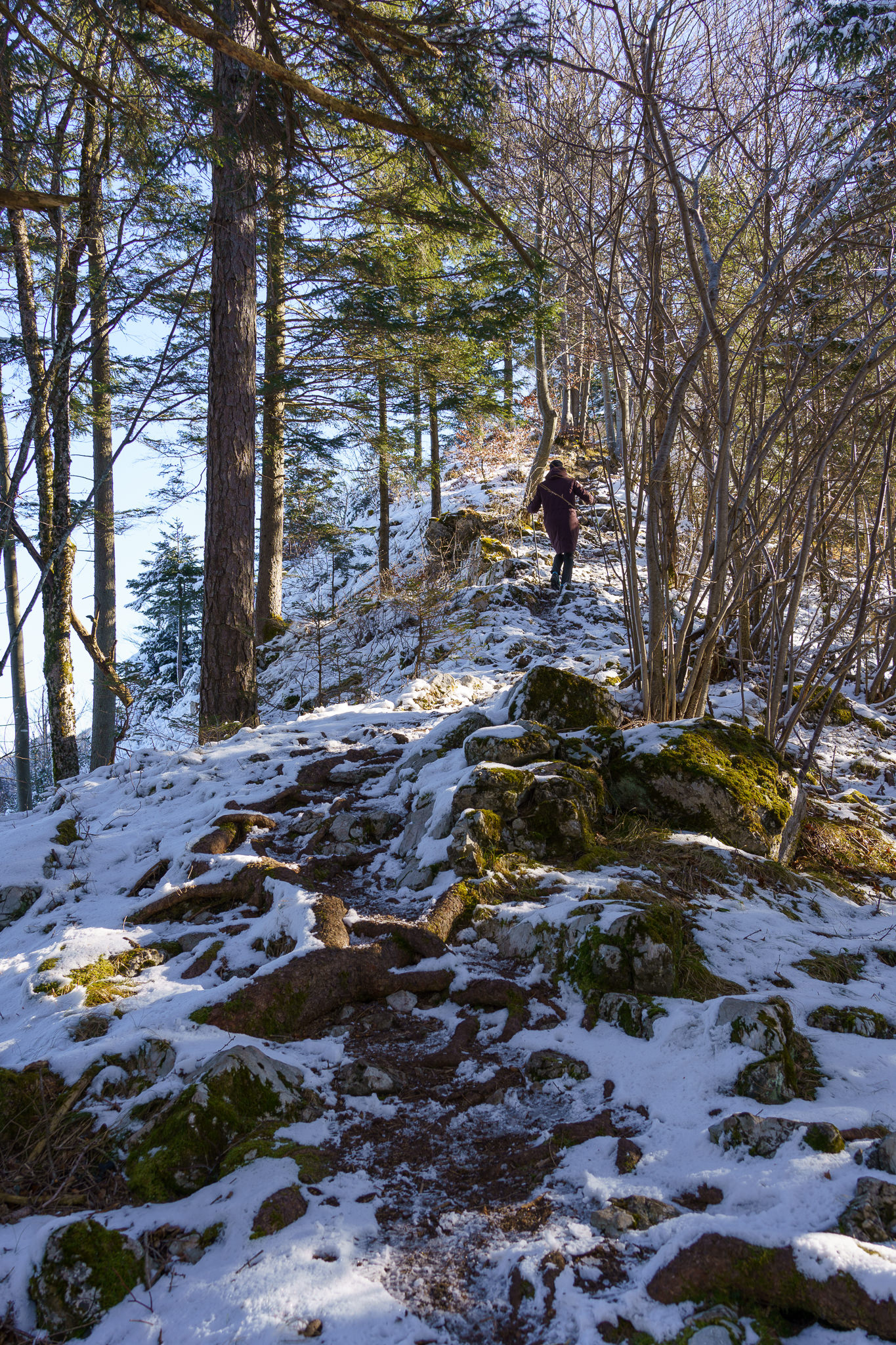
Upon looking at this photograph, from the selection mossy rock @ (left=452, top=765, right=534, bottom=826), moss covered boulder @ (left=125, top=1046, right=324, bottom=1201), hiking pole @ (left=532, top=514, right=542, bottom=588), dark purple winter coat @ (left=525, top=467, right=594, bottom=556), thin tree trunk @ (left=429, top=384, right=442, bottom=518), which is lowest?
moss covered boulder @ (left=125, top=1046, right=324, bottom=1201)

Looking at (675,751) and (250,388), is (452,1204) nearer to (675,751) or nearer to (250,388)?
(675,751)

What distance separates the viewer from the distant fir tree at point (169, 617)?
2019 cm

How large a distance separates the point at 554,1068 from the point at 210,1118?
109 cm

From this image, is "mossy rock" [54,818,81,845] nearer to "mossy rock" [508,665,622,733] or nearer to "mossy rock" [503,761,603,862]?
"mossy rock" [503,761,603,862]

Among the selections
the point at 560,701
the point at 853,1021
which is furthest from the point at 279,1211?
the point at 560,701

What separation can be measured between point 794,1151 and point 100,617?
33.8 feet

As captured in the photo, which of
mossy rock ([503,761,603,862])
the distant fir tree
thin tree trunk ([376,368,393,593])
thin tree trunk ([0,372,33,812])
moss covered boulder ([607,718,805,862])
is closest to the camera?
mossy rock ([503,761,603,862])

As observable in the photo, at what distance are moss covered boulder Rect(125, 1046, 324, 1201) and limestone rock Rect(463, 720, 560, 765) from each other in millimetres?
2190

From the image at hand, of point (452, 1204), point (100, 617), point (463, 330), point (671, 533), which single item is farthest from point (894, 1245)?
point (100, 617)

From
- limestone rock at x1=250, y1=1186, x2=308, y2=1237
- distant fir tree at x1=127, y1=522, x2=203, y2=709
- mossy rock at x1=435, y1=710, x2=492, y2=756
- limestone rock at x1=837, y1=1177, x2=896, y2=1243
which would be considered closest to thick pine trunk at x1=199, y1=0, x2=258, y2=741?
mossy rock at x1=435, y1=710, x2=492, y2=756

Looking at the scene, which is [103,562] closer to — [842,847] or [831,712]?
[831,712]

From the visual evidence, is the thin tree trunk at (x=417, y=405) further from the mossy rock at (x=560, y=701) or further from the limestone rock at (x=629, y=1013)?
the limestone rock at (x=629, y=1013)

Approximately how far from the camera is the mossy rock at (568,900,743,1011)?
2561 millimetres

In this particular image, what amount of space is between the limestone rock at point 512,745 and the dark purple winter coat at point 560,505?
5.93 metres
